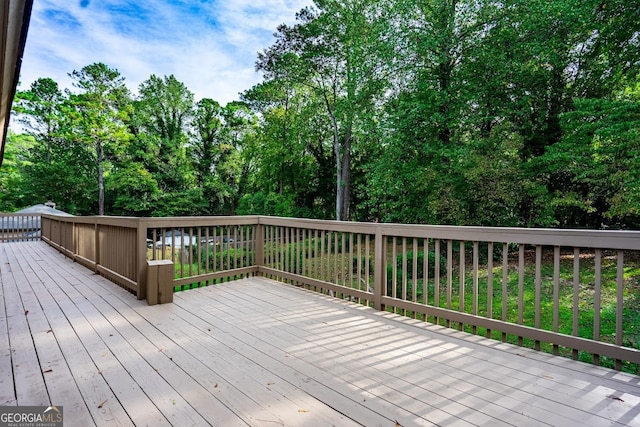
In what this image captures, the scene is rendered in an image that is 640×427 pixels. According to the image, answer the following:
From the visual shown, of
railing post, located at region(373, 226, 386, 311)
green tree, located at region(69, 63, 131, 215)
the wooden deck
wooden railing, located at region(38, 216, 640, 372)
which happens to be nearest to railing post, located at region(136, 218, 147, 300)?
wooden railing, located at region(38, 216, 640, 372)

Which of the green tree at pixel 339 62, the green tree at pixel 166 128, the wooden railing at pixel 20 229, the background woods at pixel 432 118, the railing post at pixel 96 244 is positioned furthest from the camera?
the green tree at pixel 166 128

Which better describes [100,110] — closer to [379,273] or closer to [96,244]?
[96,244]

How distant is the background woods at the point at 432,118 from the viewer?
7.33 metres

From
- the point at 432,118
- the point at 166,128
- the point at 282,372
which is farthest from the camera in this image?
the point at 166,128

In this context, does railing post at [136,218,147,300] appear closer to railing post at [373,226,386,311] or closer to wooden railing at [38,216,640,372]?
wooden railing at [38,216,640,372]

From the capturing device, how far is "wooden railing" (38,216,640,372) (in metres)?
2.32

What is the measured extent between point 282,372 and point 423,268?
1.86 m

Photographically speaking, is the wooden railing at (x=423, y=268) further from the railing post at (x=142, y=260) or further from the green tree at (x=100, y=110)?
the green tree at (x=100, y=110)

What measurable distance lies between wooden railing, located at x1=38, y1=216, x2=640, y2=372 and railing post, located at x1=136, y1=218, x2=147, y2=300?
11 millimetres

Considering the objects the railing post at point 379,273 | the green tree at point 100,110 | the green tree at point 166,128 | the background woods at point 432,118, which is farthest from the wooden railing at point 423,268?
the green tree at point 100,110

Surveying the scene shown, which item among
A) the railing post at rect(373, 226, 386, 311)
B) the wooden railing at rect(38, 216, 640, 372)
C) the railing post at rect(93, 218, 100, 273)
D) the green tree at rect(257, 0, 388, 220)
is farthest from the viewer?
the green tree at rect(257, 0, 388, 220)

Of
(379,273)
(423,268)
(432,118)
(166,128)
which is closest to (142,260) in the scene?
(379,273)

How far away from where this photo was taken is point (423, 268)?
3301mm

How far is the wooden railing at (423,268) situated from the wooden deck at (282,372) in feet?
0.84
